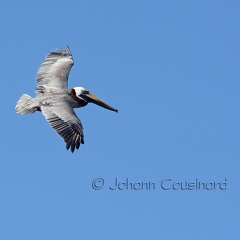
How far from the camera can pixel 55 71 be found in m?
24.1

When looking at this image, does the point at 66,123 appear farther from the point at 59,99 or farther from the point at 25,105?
the point at 25,105

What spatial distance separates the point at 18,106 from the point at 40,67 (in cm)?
213

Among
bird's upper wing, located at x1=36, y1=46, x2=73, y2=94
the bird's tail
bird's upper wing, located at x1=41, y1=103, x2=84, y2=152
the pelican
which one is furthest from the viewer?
bird's upper wing, located at x1=36, y1=46, x2=73, y2=94

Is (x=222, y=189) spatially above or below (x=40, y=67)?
below

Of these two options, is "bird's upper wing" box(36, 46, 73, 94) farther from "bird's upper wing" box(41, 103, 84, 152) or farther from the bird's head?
"bird's upper wing" box(41, 103, 84, 152)

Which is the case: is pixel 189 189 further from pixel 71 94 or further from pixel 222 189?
pixel 71 94

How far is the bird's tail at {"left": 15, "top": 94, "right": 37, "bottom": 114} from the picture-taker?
872 inches

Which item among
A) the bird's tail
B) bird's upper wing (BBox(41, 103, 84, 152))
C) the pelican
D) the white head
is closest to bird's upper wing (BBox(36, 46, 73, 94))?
the pelican

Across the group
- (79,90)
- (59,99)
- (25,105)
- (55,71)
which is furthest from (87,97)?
(25,105)

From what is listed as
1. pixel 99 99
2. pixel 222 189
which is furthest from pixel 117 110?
pixel 222 189

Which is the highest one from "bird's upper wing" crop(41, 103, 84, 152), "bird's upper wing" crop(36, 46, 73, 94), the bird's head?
"bird's upper wing" crop(36, 46, 73, 94)

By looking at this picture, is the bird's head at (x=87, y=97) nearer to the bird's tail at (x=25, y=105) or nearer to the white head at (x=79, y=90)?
the white head at (x=79, y=90)

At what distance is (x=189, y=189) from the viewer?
21.4 m

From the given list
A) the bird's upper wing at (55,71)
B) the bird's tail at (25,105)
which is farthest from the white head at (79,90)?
the bird's tail at (25,105)
